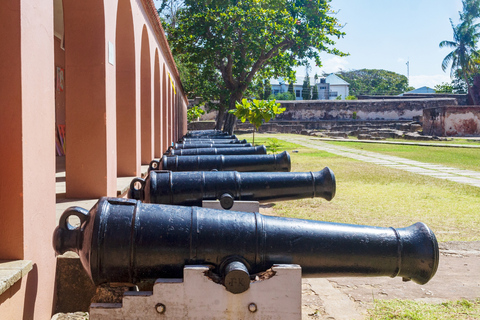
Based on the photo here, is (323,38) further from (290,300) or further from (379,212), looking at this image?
(290,300)

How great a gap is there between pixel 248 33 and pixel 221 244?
14919mm

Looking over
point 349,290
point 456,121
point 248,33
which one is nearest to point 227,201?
point 349,290

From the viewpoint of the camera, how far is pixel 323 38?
16.7 metres

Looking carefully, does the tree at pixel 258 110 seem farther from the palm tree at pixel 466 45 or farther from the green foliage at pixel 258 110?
the palm tree at pixel 466 45

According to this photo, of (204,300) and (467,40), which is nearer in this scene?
(204,300)

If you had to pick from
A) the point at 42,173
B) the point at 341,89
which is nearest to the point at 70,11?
the point at 42,173

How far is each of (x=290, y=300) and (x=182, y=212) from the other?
0.53 metres

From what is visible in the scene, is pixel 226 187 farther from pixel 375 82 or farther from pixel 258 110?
pixel 375 82

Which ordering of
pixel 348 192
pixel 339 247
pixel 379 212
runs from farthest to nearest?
pixel 348 192 < pixel 379 212 < pixel 339 247

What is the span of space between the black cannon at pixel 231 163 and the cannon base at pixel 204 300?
285 cm

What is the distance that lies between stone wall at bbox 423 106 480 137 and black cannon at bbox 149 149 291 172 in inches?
1016

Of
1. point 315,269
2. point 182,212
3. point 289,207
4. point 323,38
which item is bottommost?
point 289,207

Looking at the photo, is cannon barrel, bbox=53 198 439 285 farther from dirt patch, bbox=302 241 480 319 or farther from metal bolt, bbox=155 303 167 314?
dirt patch, bbox=302 241 480 319

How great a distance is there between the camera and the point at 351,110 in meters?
39.4
